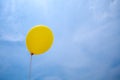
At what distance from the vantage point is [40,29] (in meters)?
6.30

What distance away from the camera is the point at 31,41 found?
20.7 feet

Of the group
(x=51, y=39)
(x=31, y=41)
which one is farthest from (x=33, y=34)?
(x=51, y=39)

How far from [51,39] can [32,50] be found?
670 millimetres

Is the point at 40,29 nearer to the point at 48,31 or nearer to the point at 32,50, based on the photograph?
the point at 48,31

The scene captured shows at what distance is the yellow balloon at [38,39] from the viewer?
6.28 metres

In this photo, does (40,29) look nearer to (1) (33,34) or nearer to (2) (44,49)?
(1) (33,34)

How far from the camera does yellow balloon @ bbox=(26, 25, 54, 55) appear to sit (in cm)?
628

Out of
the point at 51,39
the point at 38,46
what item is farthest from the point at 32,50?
the point at 51,39

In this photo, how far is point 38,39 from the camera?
6344 mm

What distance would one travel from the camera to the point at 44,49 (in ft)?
21.4

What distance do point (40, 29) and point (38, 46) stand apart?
0.51 meters

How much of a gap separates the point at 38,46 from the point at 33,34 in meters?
0.40

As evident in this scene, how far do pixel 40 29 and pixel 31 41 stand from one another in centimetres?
44

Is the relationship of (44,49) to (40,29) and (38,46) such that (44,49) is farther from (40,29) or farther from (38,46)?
(40,29)
